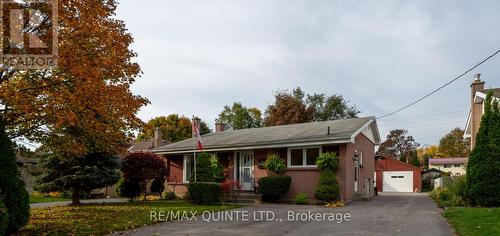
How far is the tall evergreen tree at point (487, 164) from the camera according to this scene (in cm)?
1562

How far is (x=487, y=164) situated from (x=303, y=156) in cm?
817

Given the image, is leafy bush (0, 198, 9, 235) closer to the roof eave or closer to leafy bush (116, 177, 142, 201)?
the roof eave

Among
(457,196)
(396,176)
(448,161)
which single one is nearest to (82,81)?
(457,196)

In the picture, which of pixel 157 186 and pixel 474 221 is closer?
pixel 474 221

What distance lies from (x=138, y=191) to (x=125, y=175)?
161 centimetres

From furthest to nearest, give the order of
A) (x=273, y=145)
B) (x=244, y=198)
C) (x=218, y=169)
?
(x=218, y=169) → (x=244, y=198) → (x=273, y=145)

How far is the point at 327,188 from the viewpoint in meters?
18.3

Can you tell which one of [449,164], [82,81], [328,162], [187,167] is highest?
[82,81]

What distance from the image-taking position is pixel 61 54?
10445mm

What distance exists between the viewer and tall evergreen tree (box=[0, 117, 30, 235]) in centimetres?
927

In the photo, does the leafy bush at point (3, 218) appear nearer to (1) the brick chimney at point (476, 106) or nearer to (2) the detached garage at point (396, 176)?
(1) the brick chimney at point (476, 106)

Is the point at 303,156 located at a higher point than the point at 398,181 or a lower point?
higher

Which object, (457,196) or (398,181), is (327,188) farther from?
(398,181)

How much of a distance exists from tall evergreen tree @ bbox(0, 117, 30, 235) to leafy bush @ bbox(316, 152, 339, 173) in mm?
12905
